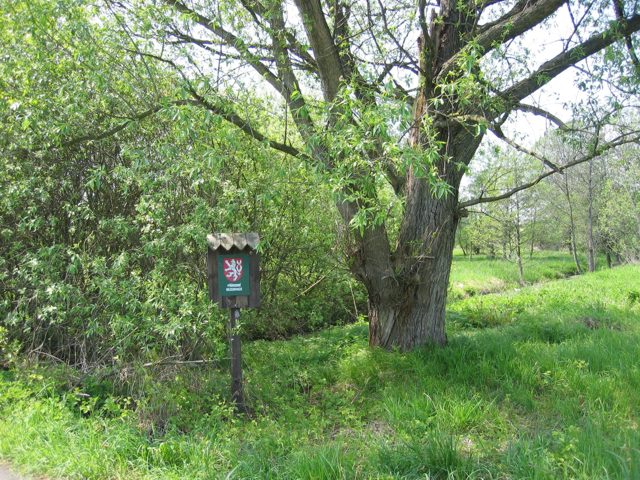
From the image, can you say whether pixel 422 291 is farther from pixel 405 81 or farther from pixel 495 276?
pixel 495 276

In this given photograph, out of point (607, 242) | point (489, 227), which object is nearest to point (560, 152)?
point (489, 227)

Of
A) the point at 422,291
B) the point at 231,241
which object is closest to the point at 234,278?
the point at 231,241

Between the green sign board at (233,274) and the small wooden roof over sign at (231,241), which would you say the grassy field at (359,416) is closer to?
the green sign board at (233,274)

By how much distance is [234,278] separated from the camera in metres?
5.02

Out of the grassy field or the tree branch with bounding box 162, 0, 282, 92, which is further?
the tree branch with bounding box 162, 0, 282, 92

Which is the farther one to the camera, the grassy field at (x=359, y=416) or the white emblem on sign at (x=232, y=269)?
the white emblem on sign at (x=232, y=269)

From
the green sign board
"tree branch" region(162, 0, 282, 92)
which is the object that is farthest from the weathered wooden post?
"tree branch" region(162, 0, 282, 92)

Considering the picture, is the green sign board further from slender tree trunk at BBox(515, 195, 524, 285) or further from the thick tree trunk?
slender tree trunk at BBox(515, 195, 524, 285)

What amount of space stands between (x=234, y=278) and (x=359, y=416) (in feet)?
6.43

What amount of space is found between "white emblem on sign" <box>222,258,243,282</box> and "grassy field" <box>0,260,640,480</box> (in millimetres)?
1262

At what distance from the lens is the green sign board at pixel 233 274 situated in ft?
16.4

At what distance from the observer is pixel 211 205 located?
581 centimetres

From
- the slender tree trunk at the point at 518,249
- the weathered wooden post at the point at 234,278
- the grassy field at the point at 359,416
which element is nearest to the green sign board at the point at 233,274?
the weathered wooden post at the point at 234,278

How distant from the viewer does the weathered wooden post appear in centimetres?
496
